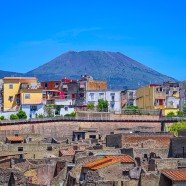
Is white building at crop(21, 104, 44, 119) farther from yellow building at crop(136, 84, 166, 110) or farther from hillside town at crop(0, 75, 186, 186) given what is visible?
yellow building at crop(136, 84, 166, 110)

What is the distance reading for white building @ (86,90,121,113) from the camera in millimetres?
97062

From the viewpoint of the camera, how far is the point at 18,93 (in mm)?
88812

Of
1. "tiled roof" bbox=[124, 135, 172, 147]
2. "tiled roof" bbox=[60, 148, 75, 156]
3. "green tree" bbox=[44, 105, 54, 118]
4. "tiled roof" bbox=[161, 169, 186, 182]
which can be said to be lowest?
"tiled roof" bbox=[161, 169, 186, 182]

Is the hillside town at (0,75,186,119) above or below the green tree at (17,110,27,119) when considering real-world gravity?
above

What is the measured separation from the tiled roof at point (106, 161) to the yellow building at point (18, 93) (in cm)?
4890

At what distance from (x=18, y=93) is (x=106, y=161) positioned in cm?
5313

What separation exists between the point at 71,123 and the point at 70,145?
90.7 ft

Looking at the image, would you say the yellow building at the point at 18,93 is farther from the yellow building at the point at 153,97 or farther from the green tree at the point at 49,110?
the yellow building at the point at 153,97

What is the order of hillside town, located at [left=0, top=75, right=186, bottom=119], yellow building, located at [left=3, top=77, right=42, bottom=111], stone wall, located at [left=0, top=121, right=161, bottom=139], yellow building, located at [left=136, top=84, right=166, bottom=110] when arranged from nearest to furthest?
stone wall, located at [left=0, top=121, right=161, bottom=139]
hillside town, located at [left=0, top=75, right=186, bottom=119]
yellow building, located at [left=3, top=77, right=42, bottom=111]
yellow building, located at [left=136, top=84, right=166, bottom=110]

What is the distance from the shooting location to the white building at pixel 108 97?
318 feet

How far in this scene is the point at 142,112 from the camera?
86688 millimetres

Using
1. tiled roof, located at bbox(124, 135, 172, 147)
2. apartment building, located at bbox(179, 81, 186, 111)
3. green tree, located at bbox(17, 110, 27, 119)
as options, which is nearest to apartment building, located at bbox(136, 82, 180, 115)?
apartment building, located at bbox(179, 81, 186, 111)

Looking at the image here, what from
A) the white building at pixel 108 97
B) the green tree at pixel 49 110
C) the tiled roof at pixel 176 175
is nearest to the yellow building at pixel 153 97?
the white building at pixel 108 97

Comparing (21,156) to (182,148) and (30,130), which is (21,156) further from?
(30,130)
